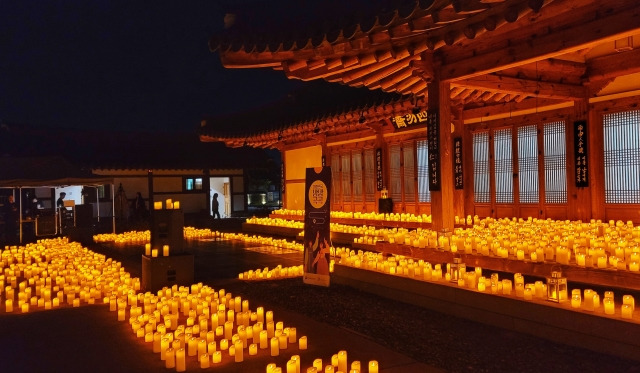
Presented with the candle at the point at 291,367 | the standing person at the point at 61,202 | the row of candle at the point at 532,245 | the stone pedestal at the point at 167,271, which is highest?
the standing person at the point at 61,202

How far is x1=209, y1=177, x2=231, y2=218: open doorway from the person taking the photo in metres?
27.3

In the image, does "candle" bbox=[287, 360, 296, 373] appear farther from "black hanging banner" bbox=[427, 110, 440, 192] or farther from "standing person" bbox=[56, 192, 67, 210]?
"standing person" bbox=[56, 192, 67, 210]

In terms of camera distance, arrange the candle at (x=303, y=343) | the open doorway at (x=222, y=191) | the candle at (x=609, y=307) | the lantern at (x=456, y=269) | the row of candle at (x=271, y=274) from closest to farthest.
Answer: the candle at (x=609, y=307) → the candle at (x=303, y=343) → the lantern at (x=456, y=269) → the row of candle at (x=271, y=274) → the open doorway at (x=222, y=191)

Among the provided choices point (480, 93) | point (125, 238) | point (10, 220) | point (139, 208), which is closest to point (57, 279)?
point (125, 238)

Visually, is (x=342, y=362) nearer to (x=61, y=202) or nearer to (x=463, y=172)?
(x=463, y=172)

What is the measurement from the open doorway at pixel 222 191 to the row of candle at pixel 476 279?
20542 millimetres

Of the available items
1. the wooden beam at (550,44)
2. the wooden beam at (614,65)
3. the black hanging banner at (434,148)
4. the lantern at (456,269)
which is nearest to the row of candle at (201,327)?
the lantern at (456,269)

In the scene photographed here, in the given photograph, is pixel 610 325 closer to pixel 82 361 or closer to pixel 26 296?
pixel 82 361

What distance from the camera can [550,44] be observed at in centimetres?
563

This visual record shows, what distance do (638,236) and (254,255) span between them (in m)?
6.88

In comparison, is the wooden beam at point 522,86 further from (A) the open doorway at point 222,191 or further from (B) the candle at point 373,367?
(A) the open doorway at point 222,191

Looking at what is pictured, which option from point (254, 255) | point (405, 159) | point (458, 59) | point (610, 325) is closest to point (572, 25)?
point (458, 59)

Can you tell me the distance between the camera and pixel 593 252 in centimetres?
493

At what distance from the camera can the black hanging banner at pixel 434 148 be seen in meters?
6.99
